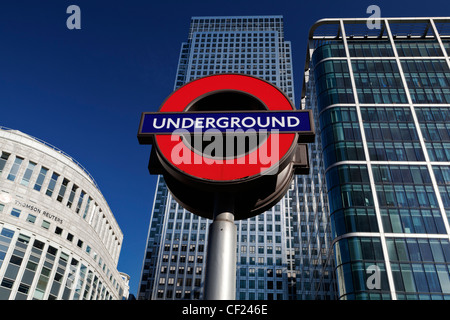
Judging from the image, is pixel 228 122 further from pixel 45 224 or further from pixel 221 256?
pixel 45 224

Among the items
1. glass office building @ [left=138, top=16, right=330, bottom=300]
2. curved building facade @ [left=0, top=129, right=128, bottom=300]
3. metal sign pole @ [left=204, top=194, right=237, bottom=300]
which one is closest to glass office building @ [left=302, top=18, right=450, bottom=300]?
glass office building @ [left=138, top=16, right=330, bottom=300]

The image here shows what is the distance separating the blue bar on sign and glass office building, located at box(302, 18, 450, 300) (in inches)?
1482

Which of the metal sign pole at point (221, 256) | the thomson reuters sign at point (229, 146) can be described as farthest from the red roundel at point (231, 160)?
the metal sign pole at point (221, 256)

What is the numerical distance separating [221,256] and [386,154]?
50684 millimetres

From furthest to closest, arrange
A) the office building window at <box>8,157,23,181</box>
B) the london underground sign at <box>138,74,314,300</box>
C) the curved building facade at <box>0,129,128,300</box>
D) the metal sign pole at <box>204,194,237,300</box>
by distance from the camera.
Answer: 1. the office building window at <box>8,157,23,181</box>
2. the curved building facade at <box>0,129,128,300</box>
3. the london underground sign at <box>138,74,314,300</box>
4. the metal sign pole at <box>204,194,237,300</box>

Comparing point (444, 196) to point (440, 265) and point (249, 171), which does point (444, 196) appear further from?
point (249, 171)

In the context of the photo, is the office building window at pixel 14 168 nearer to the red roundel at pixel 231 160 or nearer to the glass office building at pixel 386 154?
the glass office building at pixel 386 154

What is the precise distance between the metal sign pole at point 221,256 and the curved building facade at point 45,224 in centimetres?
3983

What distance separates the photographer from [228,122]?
4.38 meters

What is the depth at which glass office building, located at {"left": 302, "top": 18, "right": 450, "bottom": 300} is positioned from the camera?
39.1 meters

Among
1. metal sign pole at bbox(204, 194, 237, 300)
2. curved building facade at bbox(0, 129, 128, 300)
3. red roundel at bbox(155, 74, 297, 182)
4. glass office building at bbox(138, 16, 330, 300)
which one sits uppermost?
glass office building at bbox(138, 16, 330, 300)

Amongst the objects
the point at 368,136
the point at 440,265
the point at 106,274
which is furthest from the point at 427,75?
the point at 106,274

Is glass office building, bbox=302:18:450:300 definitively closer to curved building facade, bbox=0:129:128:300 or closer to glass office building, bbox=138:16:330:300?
glass office building, bbox=138:16:330:300
